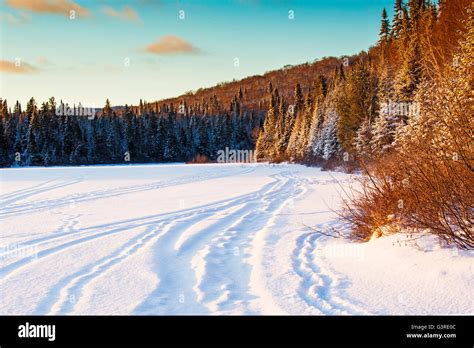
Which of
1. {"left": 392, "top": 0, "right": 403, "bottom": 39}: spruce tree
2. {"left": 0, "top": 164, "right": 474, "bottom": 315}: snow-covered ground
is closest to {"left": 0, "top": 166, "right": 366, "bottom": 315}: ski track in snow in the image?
{"left": 0, "top": 164, "right": 474, "bottom": 315}: snow-covered ground

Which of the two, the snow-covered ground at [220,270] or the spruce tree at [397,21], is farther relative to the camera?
the spruce tree at [397,21]

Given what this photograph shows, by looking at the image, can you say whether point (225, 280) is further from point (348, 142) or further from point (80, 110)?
point (80, 110)

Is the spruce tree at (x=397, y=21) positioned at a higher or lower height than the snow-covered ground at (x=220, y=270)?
higher

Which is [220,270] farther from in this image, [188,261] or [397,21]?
[397,21]

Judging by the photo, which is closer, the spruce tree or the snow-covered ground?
the snow-covered ground

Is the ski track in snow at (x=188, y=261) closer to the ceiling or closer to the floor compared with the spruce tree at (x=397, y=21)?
closer to the floor

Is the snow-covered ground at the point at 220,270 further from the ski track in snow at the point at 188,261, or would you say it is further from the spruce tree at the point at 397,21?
the spruce tree at the point at 397,21

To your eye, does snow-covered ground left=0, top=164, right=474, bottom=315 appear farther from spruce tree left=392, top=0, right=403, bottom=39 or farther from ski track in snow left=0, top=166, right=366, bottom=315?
spruce tree left=392, top=0, right=403, bottom=39

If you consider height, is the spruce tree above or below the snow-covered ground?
above

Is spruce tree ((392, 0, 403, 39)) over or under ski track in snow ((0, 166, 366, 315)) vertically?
over

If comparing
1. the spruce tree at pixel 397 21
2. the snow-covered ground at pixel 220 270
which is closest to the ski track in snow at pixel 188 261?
the snow-covered ground at pixel 220 270

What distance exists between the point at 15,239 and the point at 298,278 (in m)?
5.50

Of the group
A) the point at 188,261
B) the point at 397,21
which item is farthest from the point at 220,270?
the point at 397,21
